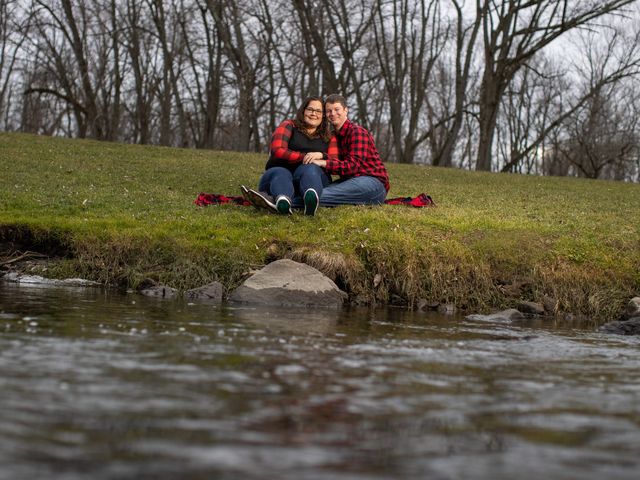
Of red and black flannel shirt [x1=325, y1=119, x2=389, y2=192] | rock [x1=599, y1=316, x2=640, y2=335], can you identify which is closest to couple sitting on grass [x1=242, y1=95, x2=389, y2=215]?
red and black flannel shirt [x1=325, y1=119, x2=389, y2=192]

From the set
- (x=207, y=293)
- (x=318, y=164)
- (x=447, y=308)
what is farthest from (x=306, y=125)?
(x=447, y=308)

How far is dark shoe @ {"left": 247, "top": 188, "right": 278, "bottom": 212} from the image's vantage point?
11.5 meters

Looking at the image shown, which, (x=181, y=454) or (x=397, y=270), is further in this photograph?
(x=397, y=270)

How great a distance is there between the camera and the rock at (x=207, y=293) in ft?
29.2

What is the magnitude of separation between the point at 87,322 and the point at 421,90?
31.5m

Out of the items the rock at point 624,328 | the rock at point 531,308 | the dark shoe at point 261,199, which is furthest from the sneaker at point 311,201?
the rock at point 624,328

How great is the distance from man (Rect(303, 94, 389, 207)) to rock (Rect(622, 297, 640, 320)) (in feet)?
16.1

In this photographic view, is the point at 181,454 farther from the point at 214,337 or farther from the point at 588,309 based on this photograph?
the point at 588,309

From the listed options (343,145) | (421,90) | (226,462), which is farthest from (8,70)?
(226,462)

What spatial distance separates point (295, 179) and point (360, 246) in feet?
7.74

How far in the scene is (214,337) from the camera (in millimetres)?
5301

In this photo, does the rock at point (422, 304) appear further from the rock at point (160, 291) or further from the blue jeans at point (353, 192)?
the blue jeans at point (353, 192)

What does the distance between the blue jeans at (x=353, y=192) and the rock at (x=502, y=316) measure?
429 centimetres

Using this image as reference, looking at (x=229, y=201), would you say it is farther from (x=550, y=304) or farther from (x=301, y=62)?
(x=301, y=62)
